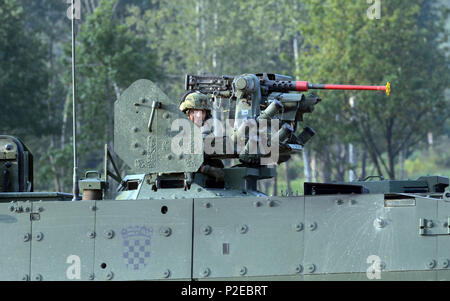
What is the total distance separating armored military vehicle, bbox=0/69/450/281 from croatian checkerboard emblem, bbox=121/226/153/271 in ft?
0.04

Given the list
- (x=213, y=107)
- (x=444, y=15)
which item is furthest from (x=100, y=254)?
(x=444, y=15)

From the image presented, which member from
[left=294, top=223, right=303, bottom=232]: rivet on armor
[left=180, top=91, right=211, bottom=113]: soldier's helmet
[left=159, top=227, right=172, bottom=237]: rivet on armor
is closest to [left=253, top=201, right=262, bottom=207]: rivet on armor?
[left=294, top=223, right=303, bottom=232]: rivet on armor

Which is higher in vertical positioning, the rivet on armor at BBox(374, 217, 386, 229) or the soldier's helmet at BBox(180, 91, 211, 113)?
the soldier's helmet at BBox(180, 91, 211, 113)

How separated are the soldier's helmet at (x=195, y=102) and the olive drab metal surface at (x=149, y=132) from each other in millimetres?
1083

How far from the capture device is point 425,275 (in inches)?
422

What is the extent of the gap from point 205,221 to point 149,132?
1466mm

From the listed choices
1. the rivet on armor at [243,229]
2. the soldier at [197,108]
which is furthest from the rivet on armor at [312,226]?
the soldier at [197,108]

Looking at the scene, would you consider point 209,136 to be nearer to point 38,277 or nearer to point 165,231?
point 165,231

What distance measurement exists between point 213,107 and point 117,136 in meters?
2.29

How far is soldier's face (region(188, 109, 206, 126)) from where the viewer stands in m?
13.1

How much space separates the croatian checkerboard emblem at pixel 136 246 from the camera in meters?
11.5

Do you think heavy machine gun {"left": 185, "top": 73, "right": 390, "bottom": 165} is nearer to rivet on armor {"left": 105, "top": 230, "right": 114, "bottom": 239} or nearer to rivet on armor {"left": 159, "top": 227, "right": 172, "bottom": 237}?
rivet on armor {"left": 159, "top": 227, "right": 172, "bottom": 237}

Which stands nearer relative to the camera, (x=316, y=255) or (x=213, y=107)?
(x=316, y=255)
